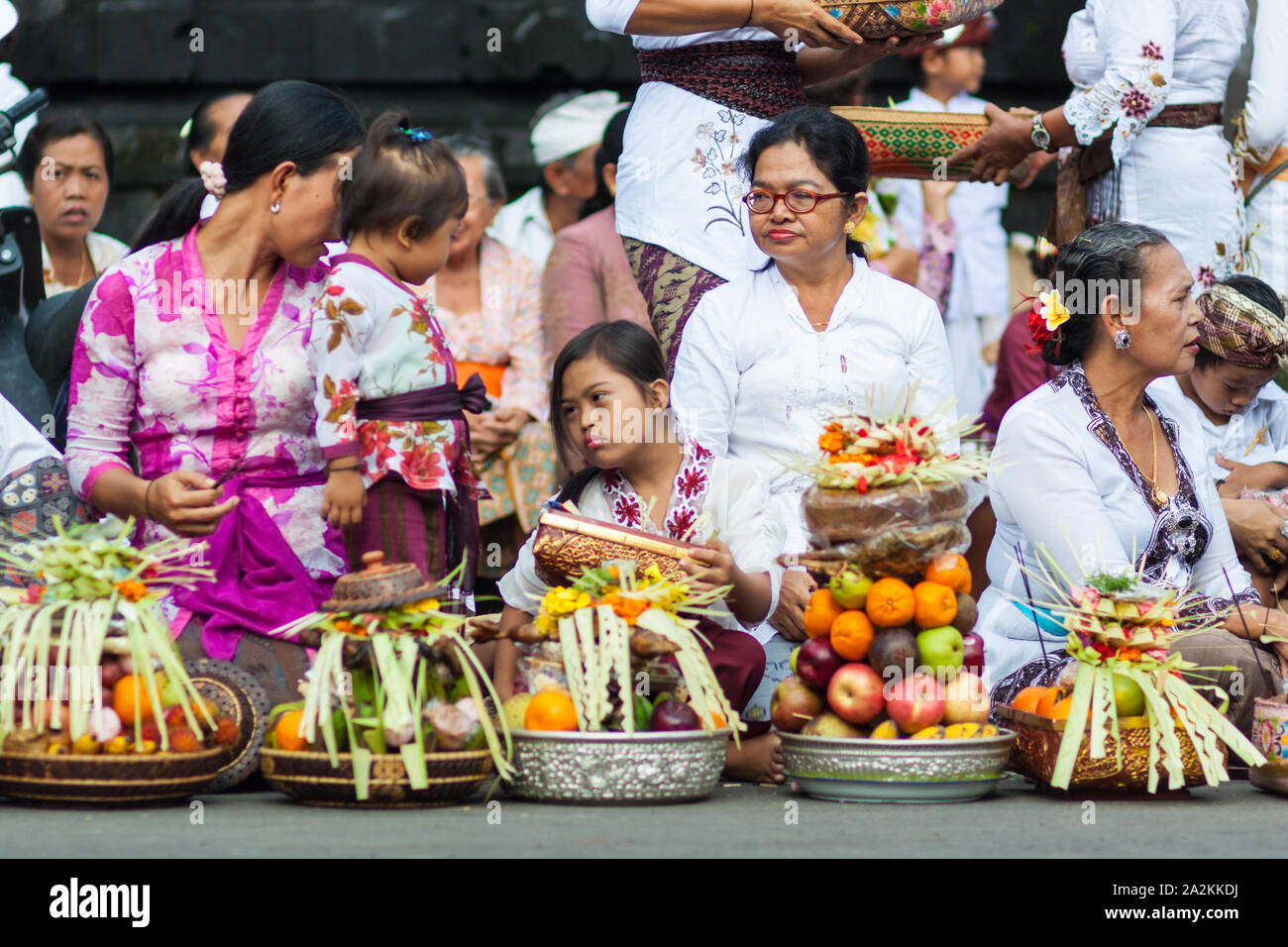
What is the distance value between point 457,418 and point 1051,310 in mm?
1444

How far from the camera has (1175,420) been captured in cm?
424

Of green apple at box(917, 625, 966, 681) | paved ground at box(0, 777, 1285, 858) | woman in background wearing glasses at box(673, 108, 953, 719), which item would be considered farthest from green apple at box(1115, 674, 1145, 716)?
woman in background wearing glasses at box(673, 108, 953, 719)

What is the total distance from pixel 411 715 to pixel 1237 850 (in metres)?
1.50

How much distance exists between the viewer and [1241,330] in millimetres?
4730

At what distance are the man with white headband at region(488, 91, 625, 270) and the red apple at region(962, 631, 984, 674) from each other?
11.0 feet

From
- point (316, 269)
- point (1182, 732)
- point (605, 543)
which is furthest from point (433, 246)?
point (1182, 732)

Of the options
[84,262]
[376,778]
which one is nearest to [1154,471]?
[376,778]

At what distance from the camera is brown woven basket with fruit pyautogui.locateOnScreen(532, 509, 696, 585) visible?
356 centimetres

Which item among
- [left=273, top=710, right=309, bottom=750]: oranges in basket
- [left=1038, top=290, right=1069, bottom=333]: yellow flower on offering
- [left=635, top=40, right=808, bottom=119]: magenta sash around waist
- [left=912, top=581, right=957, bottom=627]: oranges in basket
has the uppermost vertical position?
[left=635, top=40, right=808, bottom=119]: magenta sash around waist

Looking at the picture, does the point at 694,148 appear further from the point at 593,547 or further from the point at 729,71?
the point at 593,547

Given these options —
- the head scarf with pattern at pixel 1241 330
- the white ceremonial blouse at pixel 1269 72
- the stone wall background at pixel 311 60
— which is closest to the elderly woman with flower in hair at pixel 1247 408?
the head scarf with pattern at pixel 1241 330

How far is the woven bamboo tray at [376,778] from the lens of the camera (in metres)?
3.23

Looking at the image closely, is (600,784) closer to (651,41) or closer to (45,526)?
(45,526)

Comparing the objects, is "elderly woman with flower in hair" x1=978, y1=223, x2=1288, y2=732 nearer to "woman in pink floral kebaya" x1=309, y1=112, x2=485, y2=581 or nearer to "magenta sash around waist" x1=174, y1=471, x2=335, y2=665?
"woman in pink floral kebaya" x1=309, y1=112, x2=485, y2=581
